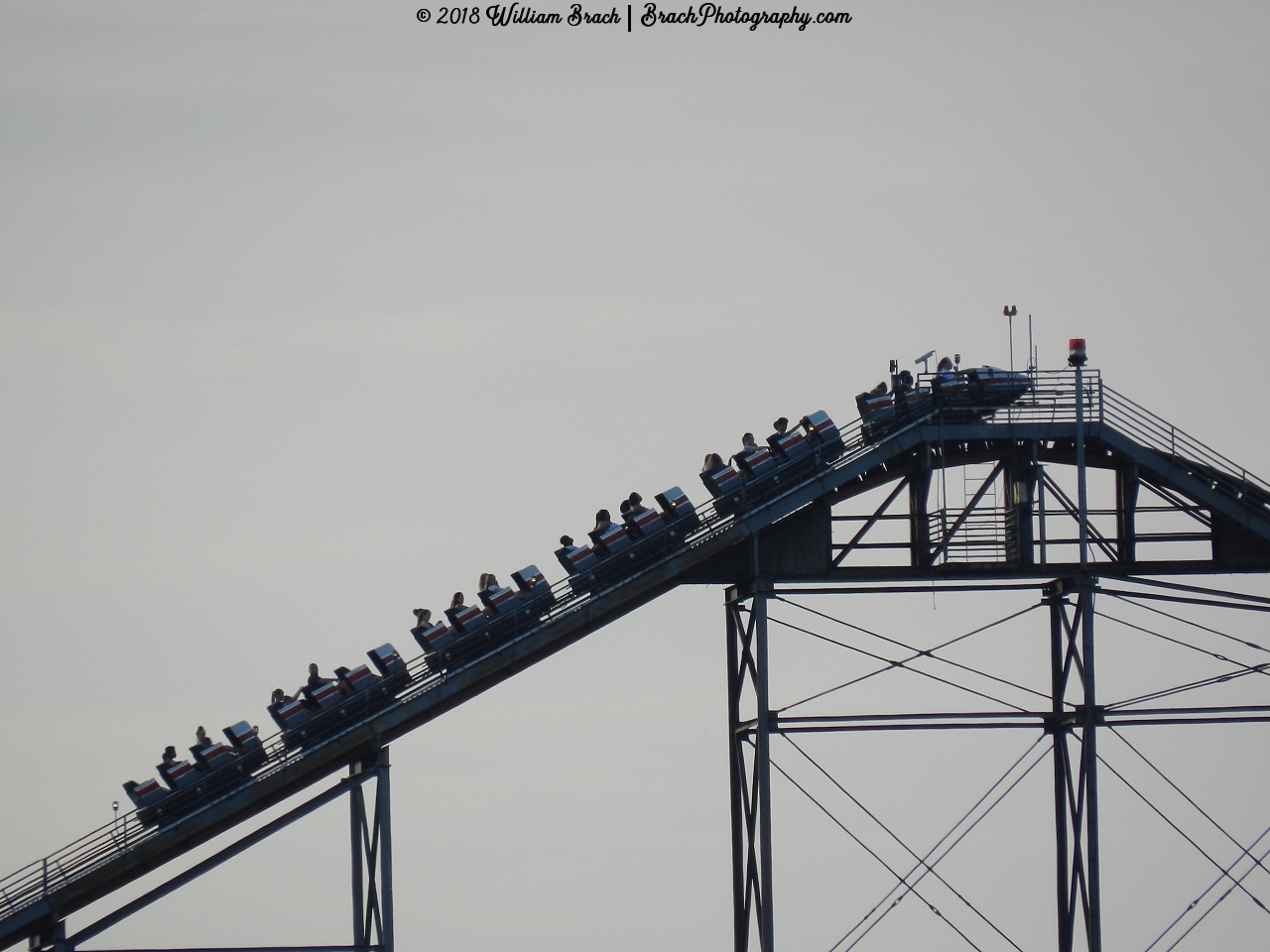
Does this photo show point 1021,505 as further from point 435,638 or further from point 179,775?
point 179,775

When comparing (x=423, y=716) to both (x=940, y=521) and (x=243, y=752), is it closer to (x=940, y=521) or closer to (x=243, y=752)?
(x=243, y=752)

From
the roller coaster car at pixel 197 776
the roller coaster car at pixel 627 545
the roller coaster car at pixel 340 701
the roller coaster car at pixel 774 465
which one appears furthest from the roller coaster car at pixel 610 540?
the roller coaster car at pixel 197 776

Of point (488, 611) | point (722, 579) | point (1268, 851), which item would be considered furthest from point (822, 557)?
point (1268, 851)

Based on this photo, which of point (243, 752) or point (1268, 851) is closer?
point (243, 752)

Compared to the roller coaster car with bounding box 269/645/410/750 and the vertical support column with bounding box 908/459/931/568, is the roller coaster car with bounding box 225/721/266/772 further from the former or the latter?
the vertical support column with bounding box 908/459/931/568

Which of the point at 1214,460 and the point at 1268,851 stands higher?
the point at 1214,460

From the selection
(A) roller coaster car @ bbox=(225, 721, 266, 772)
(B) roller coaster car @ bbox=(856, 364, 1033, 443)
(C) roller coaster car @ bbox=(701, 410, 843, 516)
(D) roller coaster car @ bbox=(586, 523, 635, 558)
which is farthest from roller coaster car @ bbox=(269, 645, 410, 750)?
(B) roller coaster car @ bbox=(856, 364, 1033, 443)
